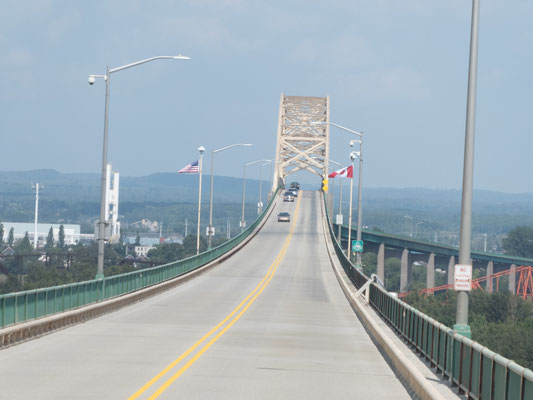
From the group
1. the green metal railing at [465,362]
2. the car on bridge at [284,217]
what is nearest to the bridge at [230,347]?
the green metal railing at [465,362]

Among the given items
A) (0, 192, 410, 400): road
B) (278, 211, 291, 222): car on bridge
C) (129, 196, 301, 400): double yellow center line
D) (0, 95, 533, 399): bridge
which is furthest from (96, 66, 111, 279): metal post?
(278, 211, 291, 222): car on bridge

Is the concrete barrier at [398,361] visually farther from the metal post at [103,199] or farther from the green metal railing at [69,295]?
the metal post at [103,199]

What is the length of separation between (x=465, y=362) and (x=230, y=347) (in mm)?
8838

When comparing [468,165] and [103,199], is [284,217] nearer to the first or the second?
[103,199]

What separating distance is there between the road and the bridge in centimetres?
3

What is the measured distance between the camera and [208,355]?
2006 centimetres

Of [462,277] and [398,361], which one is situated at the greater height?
[462,277]

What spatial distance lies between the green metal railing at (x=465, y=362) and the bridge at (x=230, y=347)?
0.03m

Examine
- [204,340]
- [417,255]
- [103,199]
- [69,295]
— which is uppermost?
[103,199]

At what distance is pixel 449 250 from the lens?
14600cm

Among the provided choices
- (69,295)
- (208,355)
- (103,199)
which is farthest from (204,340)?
(103,199)

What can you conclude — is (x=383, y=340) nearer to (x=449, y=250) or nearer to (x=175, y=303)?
(x=175, y=303)

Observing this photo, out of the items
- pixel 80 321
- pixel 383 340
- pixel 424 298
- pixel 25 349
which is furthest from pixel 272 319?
pixel 424 298

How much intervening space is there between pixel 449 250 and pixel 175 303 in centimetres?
11236
